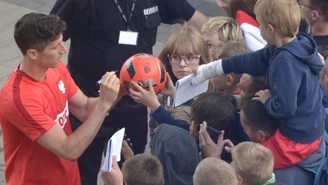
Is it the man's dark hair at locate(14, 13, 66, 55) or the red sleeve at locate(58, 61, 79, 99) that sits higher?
the man's dark hair at locate(14, 13, 66, 55)

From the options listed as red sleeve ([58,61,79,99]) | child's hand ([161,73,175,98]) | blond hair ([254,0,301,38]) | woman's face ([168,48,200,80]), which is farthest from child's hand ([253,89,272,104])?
red sleeve ([58,61,79,99])

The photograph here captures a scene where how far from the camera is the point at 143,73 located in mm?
4172

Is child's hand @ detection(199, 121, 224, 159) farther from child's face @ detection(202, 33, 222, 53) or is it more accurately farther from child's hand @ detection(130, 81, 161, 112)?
child's face @ detection(202, 33, 222, 53)

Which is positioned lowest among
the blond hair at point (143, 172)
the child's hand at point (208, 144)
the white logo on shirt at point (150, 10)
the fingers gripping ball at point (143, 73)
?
the child's hand at point (208, 144)

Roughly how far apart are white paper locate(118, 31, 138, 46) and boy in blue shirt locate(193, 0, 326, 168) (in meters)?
1.26

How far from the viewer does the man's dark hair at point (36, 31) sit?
3.64 metres

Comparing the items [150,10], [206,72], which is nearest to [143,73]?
[206,72]

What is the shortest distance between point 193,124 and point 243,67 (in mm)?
501

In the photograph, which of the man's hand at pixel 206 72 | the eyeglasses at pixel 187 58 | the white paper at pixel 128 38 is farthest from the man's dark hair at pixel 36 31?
the eyeglasses at pixel 187 58

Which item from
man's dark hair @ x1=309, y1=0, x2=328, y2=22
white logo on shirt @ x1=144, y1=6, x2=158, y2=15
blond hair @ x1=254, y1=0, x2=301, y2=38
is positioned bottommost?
man's dark hair @ x1=309, y1=0, x2=328, y2=22

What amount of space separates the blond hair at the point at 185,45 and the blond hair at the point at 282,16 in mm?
1137

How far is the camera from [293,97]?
348cm

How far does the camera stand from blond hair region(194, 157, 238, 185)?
10.7ft

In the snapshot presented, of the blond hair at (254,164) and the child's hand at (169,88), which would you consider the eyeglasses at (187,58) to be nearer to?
the child's hand at (169,88)
